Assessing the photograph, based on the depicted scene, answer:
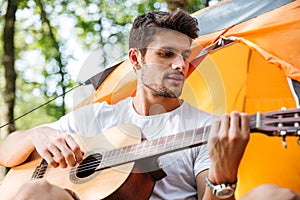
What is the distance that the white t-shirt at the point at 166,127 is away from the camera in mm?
1518

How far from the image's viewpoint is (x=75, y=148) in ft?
5.01

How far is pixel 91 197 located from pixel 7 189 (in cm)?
39

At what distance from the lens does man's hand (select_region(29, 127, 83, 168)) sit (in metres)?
1.53

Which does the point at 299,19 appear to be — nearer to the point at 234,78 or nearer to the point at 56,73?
the point at 234,78

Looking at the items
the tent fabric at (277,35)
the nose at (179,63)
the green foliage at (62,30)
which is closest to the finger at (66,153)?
the nose at (179,63)

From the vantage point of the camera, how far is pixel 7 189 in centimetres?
168

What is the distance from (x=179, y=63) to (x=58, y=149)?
459 millimetres

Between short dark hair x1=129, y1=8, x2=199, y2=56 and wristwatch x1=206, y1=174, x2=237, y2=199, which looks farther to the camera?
short dark hair x1=129, y1=8, x2=199, y2=56

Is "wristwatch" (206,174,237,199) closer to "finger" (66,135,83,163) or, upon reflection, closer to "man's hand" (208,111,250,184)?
"man's hand" (208,111,250,184)

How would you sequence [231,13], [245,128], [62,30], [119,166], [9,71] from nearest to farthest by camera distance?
1. [245,128]
2. [119,166]
3. [231,13]
4. [9,71]
5. [62,30]

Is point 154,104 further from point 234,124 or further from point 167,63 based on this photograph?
point 234,124

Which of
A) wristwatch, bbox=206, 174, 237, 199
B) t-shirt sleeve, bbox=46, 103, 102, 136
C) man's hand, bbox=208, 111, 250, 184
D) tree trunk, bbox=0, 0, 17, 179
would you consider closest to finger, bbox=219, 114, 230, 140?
man's hand, bbox=208, 111, 250, 184

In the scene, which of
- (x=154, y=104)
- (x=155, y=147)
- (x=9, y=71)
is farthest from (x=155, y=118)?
(x=9, y=71)

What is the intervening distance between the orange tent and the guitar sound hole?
1.51 feet
